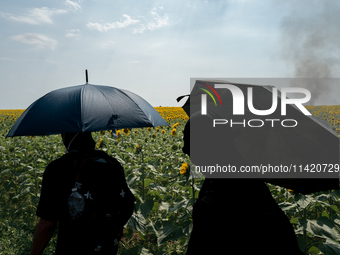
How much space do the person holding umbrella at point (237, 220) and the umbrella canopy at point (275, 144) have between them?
0.05 meters

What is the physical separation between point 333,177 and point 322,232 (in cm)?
143

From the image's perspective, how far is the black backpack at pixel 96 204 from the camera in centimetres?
164

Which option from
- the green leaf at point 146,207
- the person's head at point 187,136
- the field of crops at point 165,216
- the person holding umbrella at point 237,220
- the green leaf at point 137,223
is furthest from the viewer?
the green leaf at point 146,207

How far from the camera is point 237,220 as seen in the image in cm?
124

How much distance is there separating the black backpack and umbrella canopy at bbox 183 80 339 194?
0.67m

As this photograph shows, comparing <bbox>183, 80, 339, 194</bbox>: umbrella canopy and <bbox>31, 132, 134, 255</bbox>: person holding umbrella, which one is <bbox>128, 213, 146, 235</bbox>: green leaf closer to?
<bbox>31, 132, 134, 255</bbox>: person holding umbrella

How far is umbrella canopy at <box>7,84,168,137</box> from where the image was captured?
1827 mm

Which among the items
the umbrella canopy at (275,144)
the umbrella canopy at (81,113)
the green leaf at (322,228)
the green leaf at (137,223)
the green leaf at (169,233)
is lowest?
the green leaf at (169,233)

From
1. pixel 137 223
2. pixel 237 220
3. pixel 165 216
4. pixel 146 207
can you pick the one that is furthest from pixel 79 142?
pixel 165 216

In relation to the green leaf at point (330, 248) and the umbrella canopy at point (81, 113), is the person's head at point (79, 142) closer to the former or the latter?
the umbrella canopy at point (81, 113)

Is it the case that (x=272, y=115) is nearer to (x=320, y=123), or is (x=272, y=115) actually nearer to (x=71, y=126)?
(x=320, y=123)

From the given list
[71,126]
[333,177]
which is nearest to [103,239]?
[71,126]

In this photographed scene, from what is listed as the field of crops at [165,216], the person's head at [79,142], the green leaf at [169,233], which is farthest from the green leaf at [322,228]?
the person's head at [79,142]

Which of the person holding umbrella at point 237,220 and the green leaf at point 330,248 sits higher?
the person holding umbrella at point 237,220
